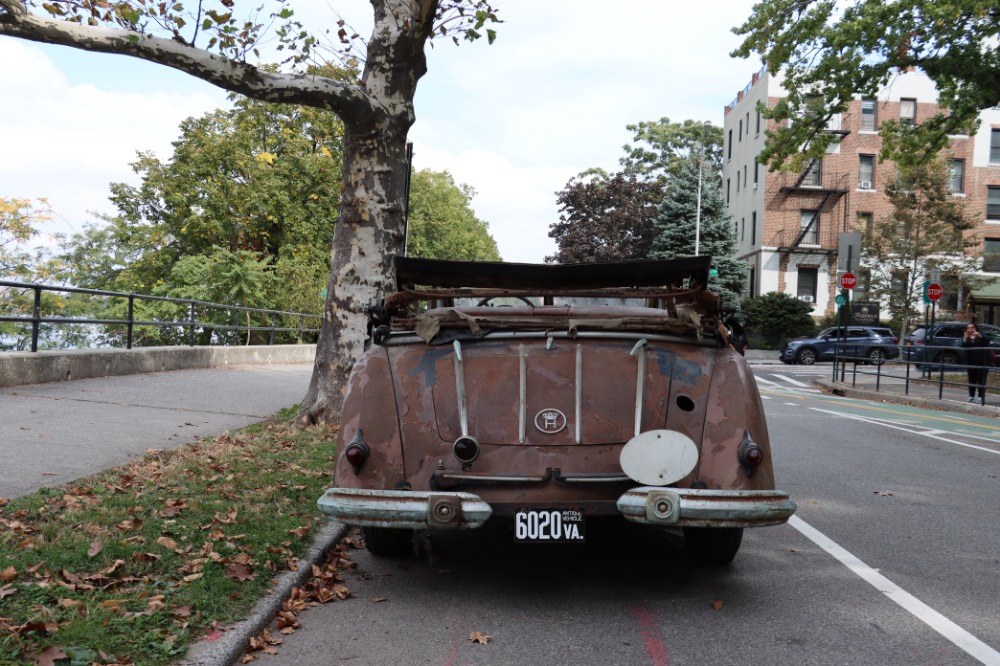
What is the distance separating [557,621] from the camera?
4.24 metres

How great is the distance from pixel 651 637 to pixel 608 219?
2252 inches

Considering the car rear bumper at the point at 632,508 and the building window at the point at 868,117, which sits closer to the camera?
the car rear bumper at the point at 632,508

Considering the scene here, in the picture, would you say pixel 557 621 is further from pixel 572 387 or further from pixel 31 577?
pixel 31 577

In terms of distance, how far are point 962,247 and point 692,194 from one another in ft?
49.4

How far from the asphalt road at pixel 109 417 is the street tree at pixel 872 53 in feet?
47.3

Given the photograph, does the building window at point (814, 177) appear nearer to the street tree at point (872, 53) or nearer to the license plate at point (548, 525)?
the street tree at point (872, 53)

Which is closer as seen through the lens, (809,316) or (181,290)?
(181,290)

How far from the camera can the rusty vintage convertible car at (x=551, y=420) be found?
4.39 m

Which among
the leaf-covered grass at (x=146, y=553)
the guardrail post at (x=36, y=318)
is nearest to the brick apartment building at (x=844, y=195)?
the guardrail post at (x=36, y=318)

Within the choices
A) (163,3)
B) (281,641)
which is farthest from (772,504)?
(163,3)

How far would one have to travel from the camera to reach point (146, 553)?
15.0 feet

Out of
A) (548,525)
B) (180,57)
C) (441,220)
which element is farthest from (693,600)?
(441,220)

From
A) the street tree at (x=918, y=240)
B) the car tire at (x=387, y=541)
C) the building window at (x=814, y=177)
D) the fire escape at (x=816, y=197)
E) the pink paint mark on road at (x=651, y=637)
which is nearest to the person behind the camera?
the pink paint mark on road at (x=651, y=637)

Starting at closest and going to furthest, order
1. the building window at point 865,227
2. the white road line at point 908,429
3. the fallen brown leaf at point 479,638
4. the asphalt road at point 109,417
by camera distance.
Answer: the fallen brown leaf at point 479,638, the asphalt road at point 109,417, the white road line at point 908,429, the building window at point 865,227
